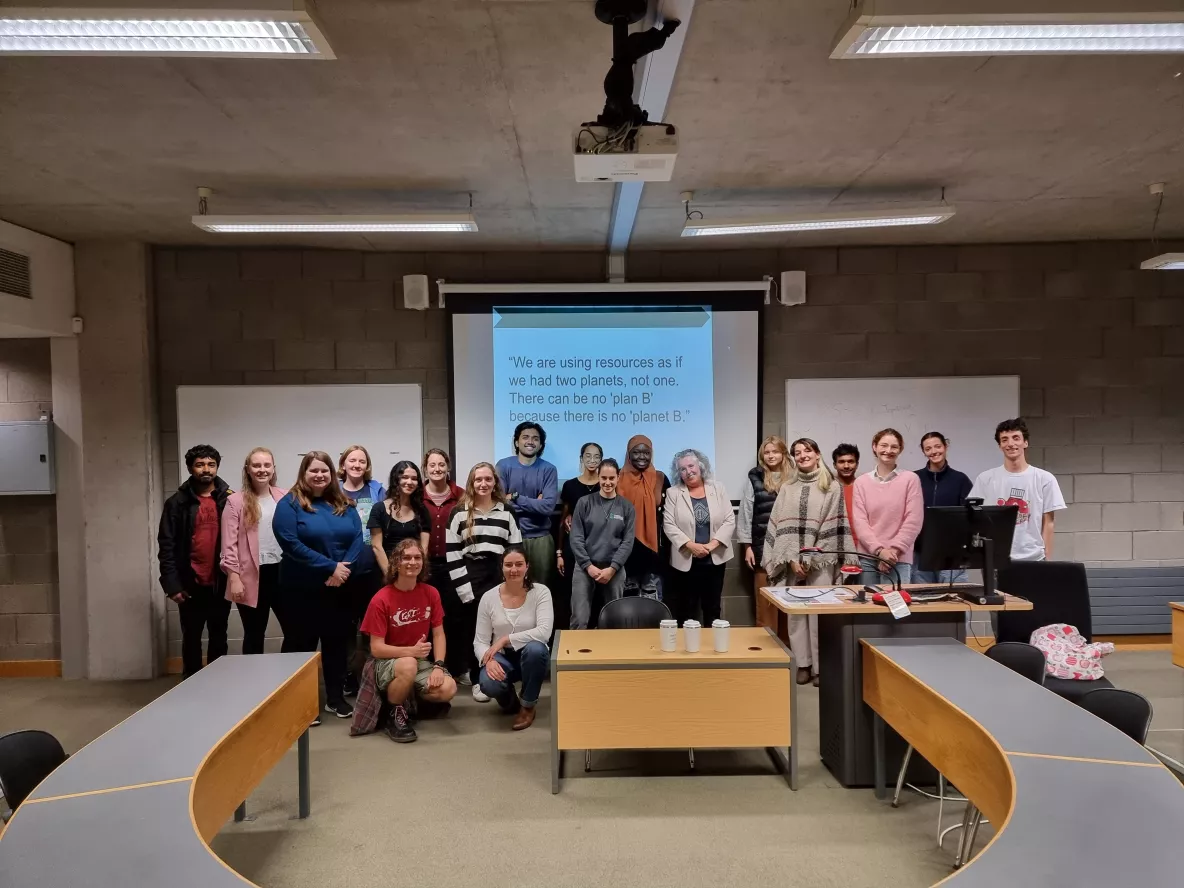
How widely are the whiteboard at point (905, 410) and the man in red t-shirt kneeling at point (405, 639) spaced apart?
114 inches

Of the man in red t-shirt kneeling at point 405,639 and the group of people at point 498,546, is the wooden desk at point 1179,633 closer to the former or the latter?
the group of people at point 498,546

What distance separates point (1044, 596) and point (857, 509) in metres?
1.07

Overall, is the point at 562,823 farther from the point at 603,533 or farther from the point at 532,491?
the point at 532,491

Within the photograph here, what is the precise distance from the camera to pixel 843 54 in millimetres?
2350

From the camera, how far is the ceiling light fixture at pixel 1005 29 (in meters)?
2.18

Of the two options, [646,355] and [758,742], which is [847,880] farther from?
[646,355]

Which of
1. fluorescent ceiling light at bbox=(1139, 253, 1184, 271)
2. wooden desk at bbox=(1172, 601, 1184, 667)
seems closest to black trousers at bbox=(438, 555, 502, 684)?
wooden desk at bbox=(1172, 601, 1184, 667)

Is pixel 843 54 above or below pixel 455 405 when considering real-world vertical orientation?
above

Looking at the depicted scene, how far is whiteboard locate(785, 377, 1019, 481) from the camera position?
5.43 m

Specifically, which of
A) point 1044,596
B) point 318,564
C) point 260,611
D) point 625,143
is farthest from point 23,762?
point 1044,596

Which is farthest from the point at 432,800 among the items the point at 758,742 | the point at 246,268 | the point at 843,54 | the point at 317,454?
the point at 246,268

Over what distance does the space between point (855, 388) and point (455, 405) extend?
9.38 feet

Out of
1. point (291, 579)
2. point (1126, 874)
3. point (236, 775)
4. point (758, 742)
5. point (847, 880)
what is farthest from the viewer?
point (291, 579)

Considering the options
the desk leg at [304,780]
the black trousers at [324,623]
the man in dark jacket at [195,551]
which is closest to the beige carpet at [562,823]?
the desk leg at [304,780]
